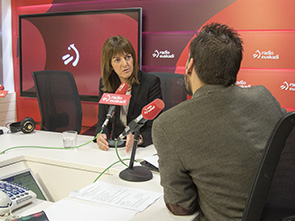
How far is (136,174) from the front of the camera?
58.2 inches

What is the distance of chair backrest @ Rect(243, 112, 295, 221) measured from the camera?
85 centimetres

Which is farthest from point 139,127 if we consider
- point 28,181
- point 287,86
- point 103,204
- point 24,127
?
point 287,86

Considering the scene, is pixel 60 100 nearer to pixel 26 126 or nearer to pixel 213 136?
pixel 26 126

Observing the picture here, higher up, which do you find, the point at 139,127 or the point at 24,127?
the point at 139,127

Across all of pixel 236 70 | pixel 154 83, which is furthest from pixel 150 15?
pixel 236 70

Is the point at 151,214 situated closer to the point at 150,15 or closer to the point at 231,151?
the point at 231,151

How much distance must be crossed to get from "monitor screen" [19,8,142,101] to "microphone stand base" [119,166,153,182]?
7.64ft

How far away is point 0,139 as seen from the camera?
222 centimetres

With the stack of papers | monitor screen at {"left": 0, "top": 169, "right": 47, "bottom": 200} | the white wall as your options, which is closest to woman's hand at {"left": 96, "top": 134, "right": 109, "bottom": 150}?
monitor screen at {"left": 0, "top": 169, "right": 47, "bottom": 200}

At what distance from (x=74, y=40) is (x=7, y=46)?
1.23 m

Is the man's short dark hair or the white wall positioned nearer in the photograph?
the man's short dark hair

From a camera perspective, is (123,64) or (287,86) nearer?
(123,64)

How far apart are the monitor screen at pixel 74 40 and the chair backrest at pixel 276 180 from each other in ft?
9.62

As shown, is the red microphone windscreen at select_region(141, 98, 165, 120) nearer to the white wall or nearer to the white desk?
the white desk
